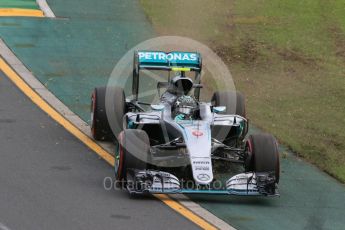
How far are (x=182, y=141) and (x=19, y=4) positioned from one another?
10.4 m

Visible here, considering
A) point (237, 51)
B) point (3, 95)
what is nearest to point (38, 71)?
point (3, 95)

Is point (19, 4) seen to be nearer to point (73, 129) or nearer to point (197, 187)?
point (73, 129)

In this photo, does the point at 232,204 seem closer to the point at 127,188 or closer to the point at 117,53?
the point at 127,188

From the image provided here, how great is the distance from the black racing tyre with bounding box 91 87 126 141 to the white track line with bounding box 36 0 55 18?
7386 mm

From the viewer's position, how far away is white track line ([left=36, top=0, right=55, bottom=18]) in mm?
21527

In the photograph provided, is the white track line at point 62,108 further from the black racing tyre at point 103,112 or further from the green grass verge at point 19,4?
the green grass verge at point 19,4

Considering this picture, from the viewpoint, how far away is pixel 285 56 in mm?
20578

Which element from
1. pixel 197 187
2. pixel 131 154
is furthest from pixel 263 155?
pixel 131 154

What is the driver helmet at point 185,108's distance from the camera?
43.2 ft

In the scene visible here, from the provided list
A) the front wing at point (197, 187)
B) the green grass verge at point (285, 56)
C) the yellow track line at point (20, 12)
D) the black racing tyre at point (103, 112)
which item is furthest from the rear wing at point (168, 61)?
the yellow track line at point (20, 12)

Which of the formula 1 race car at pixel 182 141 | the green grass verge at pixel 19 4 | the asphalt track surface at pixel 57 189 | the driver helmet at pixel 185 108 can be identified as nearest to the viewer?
the asphalt track surface at pixel 57 189

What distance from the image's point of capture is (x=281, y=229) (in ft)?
37.4

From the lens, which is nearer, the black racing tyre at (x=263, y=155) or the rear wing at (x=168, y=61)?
the black racing tyre at (x=263, y=155)

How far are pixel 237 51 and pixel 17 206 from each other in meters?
9.79
